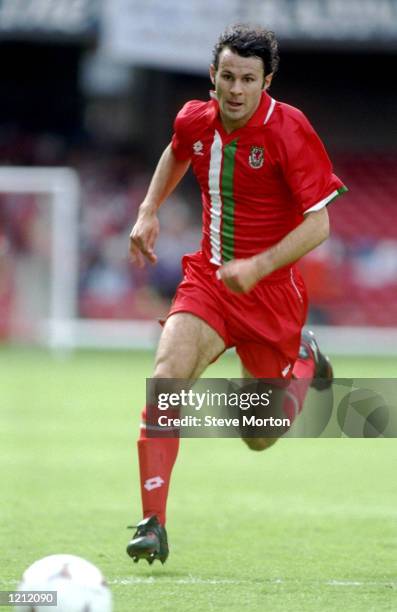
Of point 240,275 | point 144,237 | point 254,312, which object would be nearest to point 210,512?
point 254,312

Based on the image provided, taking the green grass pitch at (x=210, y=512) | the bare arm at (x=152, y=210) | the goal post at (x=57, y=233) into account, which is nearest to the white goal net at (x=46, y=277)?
the goal post at (x=57, y=233)

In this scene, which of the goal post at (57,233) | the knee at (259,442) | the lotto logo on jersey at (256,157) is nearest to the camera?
the lotto logo on jersey at (256,157)

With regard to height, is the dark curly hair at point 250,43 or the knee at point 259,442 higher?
the dark curly hair at point 250,43

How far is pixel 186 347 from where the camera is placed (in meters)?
6.17

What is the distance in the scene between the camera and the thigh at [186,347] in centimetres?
610

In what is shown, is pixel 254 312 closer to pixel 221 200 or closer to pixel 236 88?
pixel 221 200

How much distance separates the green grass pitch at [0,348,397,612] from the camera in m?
5.63

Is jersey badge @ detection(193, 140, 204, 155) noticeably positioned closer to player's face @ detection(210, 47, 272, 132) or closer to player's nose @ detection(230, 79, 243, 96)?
player's face @ detection(210, 47, 272, 132)

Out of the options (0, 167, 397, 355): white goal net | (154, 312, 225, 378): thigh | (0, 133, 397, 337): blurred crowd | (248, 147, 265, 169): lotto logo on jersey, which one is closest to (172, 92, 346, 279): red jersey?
(248, 147, 265, 169): lotto logo on jersey

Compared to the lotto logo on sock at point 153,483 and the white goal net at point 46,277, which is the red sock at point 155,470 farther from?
the white goal net at point 46,277

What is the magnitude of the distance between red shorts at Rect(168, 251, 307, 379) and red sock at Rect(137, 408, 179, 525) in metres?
0.61

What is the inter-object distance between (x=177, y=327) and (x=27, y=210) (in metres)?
12.7

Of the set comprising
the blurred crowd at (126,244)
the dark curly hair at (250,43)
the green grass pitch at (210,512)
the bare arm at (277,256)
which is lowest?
the blurred crowd at (126,244)

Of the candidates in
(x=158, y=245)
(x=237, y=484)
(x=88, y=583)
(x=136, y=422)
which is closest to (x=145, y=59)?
(x=158, y=245)
